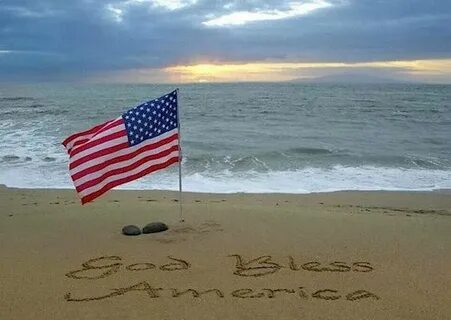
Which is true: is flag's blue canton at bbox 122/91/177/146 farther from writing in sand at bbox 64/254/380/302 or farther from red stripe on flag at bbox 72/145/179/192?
writing in sand at bbox 64/254/380/302

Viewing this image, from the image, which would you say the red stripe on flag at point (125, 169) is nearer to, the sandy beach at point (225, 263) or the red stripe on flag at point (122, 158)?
the red stripe on flag at point (122, 158)

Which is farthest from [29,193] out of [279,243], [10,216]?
[279,243]

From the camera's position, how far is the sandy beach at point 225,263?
5.27 meters

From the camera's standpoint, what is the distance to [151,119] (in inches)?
304

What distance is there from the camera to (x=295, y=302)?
17.6 feet

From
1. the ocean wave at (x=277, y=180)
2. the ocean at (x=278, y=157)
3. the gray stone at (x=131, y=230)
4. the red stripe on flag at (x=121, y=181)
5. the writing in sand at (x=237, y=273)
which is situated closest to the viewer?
the writing in sand at (x=237, y=273)

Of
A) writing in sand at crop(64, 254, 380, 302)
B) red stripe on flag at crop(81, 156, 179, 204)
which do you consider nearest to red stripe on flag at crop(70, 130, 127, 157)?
red stripe on flag at crop(81, 156, 179, 204)

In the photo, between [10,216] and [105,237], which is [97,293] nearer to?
[105,237]

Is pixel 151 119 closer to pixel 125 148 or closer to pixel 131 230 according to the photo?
pixel 125 148

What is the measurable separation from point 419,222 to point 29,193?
8.53 m

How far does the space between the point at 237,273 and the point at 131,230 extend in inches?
87.0

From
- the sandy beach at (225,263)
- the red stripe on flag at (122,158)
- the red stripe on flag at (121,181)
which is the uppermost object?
the red stripe on flag at (122,158)

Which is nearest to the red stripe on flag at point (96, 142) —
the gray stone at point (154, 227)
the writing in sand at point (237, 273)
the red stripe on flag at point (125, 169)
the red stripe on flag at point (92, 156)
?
the red stripe on flag at point (92, 156)

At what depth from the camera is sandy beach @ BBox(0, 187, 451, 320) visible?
5.27 m
